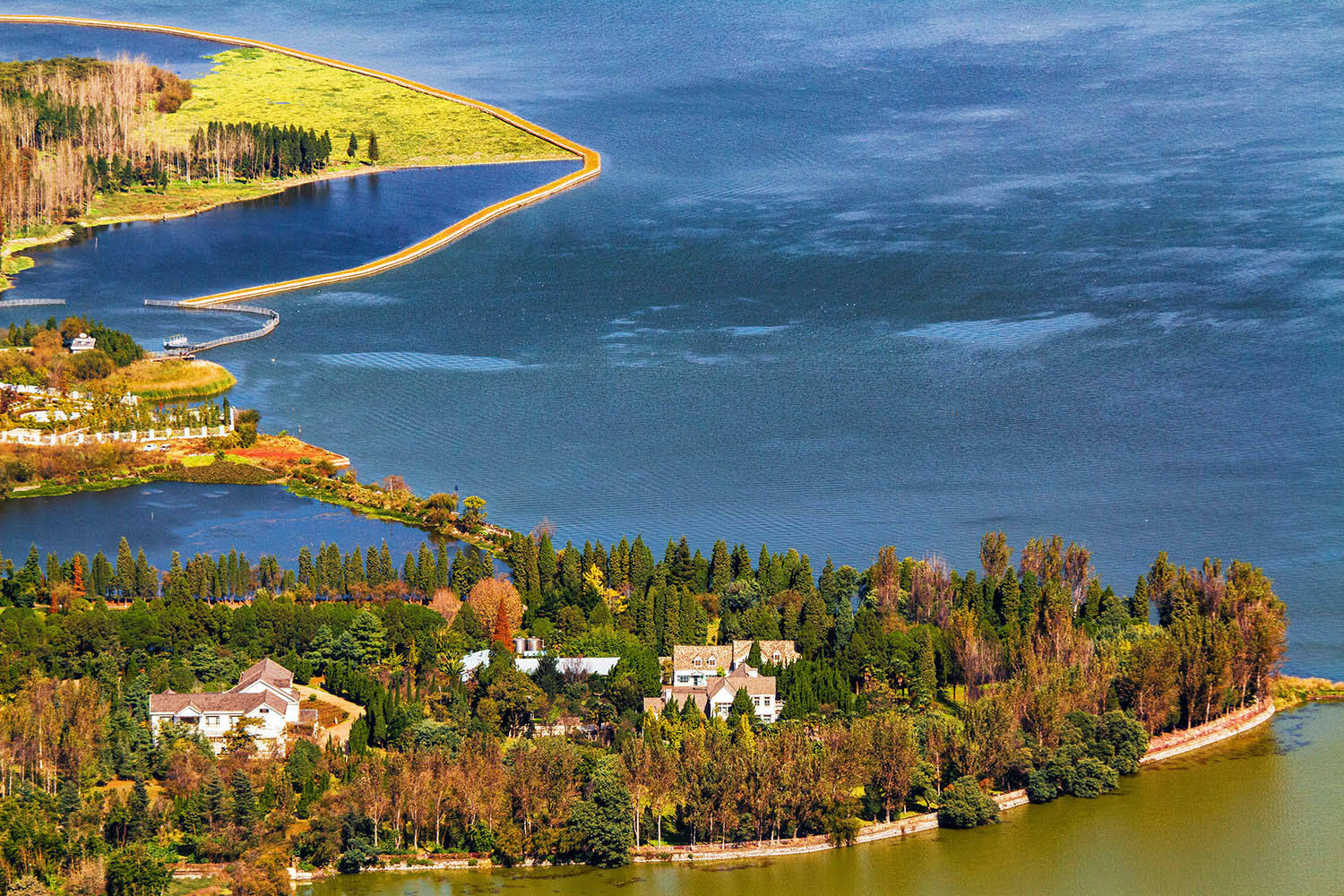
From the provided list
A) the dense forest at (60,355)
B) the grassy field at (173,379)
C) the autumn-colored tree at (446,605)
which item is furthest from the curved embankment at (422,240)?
the autumn-colored tree at (446,605)

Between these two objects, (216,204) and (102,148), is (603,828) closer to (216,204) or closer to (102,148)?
(216,204)

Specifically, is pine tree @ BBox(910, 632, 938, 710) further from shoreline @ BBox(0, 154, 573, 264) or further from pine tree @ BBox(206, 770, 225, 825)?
shoreline @ BBox(0, 154, 573, 264)

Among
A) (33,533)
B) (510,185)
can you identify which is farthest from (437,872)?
(510,185)

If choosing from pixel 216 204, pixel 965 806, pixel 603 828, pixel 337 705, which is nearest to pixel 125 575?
pixel 337 705

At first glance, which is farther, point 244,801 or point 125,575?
point 125,575

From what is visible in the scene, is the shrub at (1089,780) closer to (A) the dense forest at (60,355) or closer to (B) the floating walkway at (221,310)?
(A) the dense forest at (60,355)
